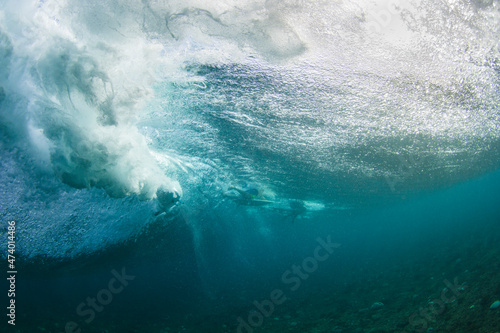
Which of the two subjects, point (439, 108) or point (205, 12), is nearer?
point (205, 12)

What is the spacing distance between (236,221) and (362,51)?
23.4 meters

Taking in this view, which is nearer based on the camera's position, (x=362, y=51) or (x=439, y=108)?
(x=362, y=51)

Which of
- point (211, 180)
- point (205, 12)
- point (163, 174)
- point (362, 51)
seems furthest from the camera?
point (211, 180)

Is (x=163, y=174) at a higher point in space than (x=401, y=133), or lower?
higher

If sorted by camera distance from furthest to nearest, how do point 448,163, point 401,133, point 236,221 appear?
1. point 236,221
2. point 448,163
3. point 401,133

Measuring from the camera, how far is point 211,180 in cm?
1416

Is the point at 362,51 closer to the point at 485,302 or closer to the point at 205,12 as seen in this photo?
the point at 205,12

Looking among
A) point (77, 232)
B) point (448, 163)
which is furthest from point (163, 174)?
point (448, 163)

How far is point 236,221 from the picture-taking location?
26.2 m

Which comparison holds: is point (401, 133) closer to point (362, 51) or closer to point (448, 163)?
point (362, 51)

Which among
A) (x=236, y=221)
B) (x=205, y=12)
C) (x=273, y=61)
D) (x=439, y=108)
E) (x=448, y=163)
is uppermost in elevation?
(x=236, y=221)

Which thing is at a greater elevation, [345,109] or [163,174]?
[163,174]

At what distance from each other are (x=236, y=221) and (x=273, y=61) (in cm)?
2290

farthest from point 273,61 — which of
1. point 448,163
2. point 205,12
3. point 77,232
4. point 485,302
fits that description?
point 448,163
